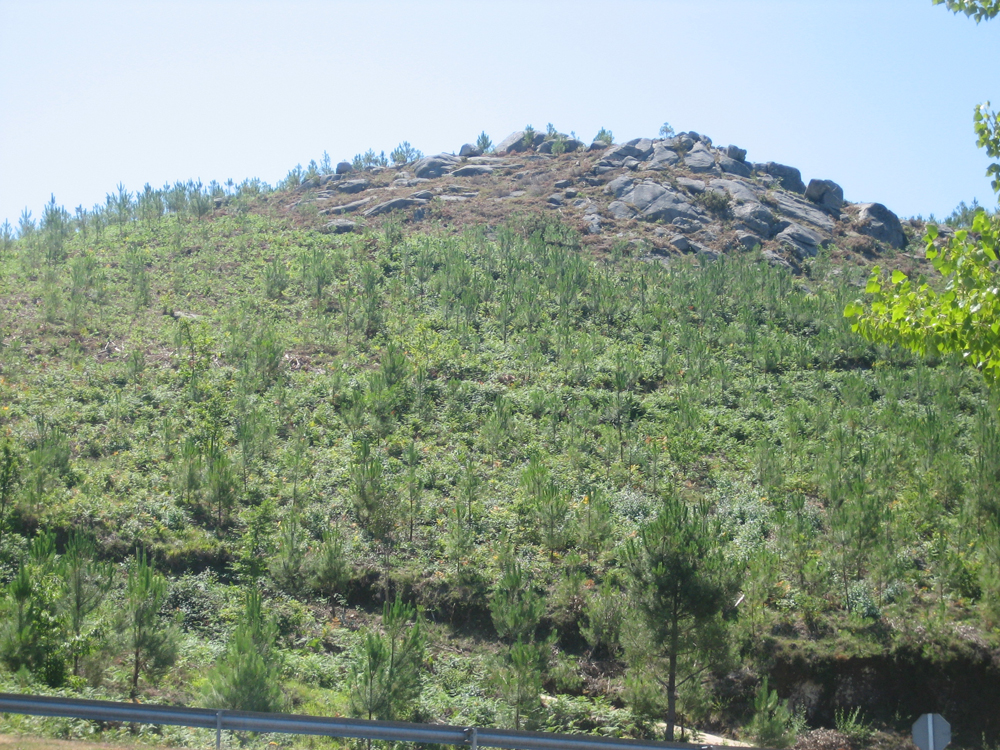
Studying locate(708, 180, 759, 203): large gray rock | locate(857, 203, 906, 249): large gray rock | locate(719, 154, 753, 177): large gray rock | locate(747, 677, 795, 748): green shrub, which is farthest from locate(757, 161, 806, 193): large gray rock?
locate(747, 677, 795, 748): green shrub

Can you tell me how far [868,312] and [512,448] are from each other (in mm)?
9616

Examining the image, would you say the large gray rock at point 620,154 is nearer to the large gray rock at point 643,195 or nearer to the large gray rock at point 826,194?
the large gray rock at point 643,195

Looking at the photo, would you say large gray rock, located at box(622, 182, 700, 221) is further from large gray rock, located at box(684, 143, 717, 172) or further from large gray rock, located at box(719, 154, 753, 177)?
large gray rock, located at box(719, 154, 753, 177)

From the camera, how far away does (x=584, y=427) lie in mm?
16641

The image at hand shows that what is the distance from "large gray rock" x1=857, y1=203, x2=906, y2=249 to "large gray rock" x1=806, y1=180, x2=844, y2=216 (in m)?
1.59

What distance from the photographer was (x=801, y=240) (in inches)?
1268

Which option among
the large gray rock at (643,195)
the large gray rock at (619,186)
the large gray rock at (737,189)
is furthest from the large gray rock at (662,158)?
the large gray rock at (643,195)

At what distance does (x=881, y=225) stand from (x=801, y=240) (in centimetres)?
522

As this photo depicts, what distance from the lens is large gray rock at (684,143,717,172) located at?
39281 millimetres

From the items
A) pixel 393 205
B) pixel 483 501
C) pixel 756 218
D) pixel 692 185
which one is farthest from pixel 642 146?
pixel 483 501

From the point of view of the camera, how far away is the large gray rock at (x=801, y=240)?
103 feet

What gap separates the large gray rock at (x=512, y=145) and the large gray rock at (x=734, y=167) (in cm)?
1279

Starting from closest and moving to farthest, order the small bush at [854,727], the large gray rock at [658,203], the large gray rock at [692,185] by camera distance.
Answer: the small bush at [854,727] → the large gray rock at [658,203] → the large gray rock at [692,185]

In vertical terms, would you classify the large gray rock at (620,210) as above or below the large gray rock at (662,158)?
below
